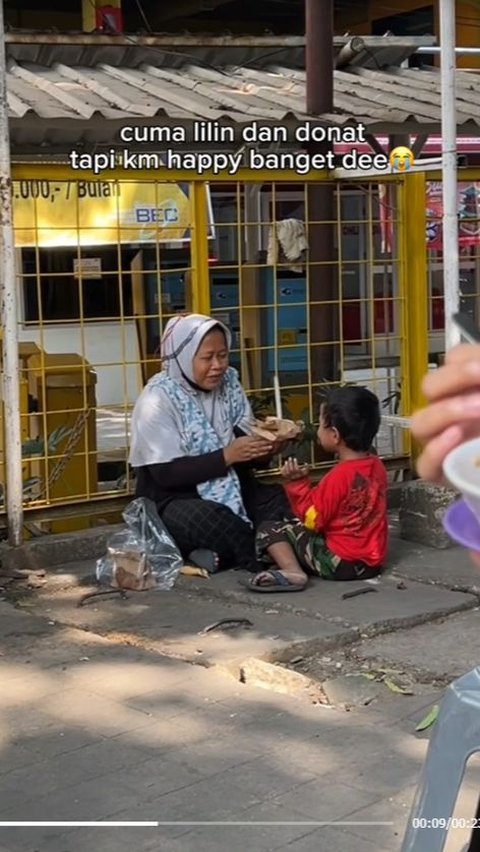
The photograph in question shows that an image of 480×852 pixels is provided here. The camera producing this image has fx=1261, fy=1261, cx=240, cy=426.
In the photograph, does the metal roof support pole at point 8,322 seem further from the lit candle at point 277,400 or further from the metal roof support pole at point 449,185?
the metal roof support pole at point 449,185

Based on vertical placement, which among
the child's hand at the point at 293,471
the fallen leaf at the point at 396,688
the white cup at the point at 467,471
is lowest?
the fallen leaf at the point at 396,688

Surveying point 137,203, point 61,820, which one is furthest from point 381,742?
point 137,203

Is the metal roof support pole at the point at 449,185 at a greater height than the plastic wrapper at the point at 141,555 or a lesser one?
greater

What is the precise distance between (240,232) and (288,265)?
326 millimetres

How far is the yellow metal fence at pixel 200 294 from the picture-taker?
6.20m

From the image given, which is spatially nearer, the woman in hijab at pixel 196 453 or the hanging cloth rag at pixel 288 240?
the woman in hijab at pixel 196 453

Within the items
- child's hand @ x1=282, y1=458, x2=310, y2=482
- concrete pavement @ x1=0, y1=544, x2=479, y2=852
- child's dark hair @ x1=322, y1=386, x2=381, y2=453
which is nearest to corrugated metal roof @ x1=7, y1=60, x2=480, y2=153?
child's dark hair @ x1=322, y1=386, x2=381, y2=453

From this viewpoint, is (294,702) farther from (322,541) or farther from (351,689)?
(322,541)

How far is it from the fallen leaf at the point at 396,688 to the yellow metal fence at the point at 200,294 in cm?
228

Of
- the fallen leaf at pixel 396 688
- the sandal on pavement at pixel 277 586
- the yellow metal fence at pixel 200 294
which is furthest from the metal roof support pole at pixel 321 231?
the fallen leaf at pixel 396 688

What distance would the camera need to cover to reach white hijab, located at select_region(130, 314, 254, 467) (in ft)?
19.1

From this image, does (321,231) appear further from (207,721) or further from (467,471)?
(467,471)

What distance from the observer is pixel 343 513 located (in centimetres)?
555

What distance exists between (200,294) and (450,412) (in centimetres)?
502
